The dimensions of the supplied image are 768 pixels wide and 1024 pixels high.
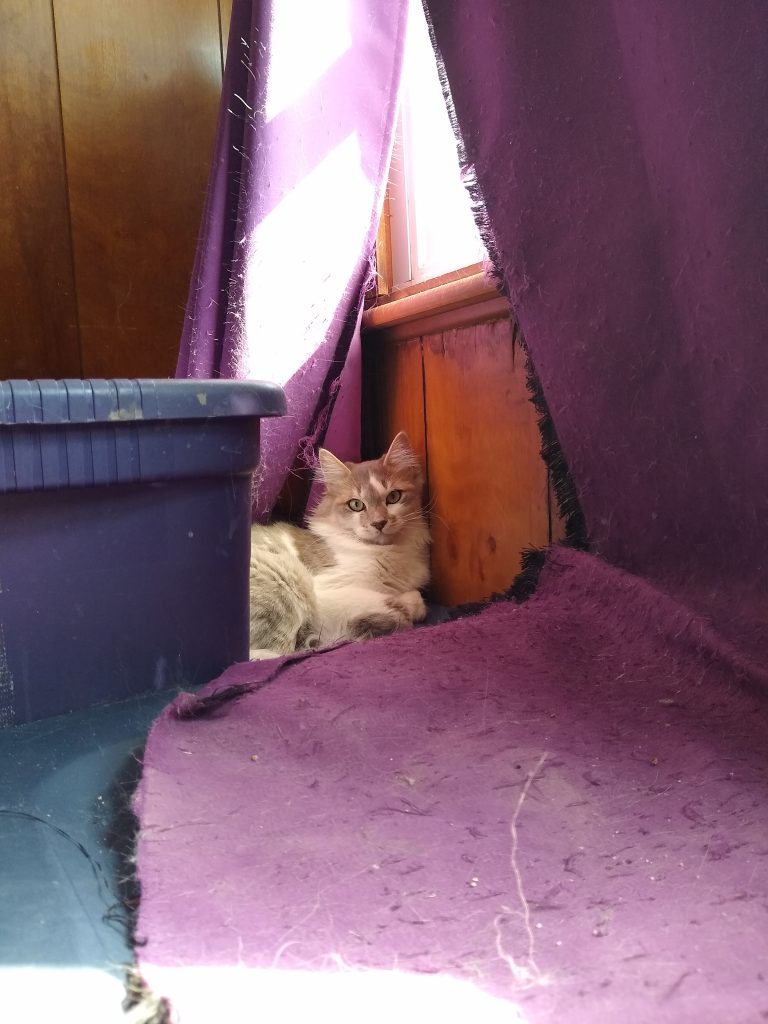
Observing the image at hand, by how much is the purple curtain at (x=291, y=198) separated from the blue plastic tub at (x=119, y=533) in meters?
0.42

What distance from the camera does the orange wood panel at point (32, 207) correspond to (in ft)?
6.15

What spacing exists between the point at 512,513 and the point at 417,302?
467 millimetres

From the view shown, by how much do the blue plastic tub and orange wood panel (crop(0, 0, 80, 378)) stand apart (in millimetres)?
1133

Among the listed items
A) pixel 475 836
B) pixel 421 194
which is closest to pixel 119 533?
pixel 475 836

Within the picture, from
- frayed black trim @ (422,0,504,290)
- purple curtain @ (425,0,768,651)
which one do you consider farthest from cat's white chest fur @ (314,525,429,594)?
frayed black trim @ (422,0,504,290)

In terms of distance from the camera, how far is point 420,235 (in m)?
1.75

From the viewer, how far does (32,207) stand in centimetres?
191

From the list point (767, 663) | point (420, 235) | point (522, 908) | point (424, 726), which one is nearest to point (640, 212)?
point (767, 663)

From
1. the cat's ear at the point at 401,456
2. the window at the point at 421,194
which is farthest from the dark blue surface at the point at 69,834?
the window at the point at 421,194

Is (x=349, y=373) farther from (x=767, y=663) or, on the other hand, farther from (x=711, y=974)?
(x=711, y=974)

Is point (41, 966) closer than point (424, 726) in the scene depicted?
Yes

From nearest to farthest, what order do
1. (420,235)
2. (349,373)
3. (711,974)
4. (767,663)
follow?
(711,974) → (767,663) → (349,373) → (420,235)

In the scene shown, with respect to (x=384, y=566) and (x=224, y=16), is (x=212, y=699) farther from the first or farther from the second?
(x=224, y=16)

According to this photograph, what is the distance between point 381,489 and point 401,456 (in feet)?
0.28
